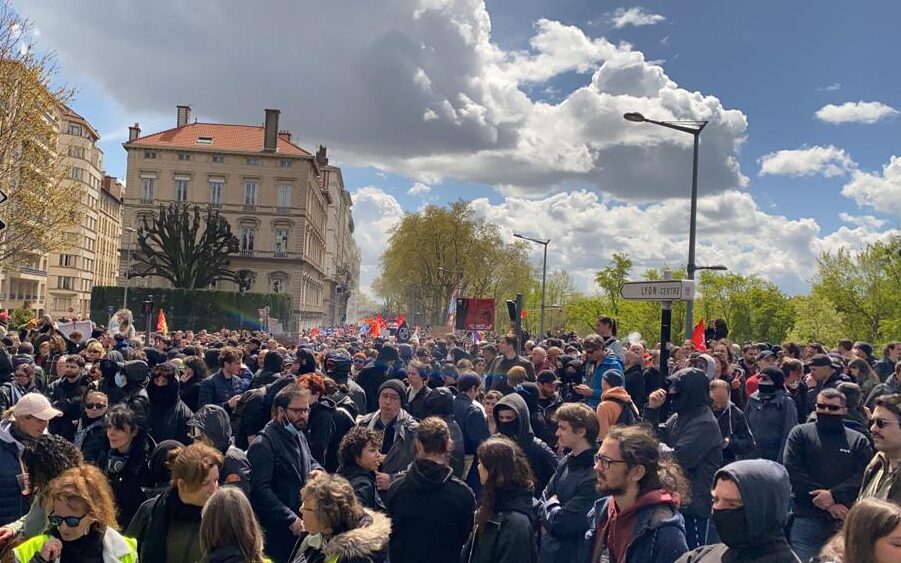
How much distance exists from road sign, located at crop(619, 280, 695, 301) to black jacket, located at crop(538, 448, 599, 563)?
2081 mm

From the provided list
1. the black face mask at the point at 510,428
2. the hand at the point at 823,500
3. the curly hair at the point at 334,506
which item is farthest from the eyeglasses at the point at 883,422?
the curly hair at the point at 334,506

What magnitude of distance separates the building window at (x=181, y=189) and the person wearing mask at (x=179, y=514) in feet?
255

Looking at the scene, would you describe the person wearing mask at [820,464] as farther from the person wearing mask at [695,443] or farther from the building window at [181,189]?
the building window at [181,189]

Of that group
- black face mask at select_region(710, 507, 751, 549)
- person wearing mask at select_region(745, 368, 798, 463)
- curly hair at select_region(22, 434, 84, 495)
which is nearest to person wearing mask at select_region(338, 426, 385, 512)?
curly hair at select_region(22, 434, 84, 495)

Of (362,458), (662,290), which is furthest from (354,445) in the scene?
(662,290)

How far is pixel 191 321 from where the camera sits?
48.0 meters

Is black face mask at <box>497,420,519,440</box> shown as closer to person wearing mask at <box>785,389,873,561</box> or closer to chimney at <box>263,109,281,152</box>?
person wearing mask at <box>785,389,873,561</box>

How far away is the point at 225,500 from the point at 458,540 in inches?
59.8

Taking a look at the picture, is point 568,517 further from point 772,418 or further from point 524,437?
point 772,418

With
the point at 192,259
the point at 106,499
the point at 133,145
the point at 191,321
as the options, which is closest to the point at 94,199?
the point at 133,145

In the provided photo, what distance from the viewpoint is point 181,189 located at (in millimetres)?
76938

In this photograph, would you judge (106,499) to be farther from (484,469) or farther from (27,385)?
(27,385)

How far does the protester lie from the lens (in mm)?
3316

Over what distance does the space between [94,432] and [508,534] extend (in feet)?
11.3
